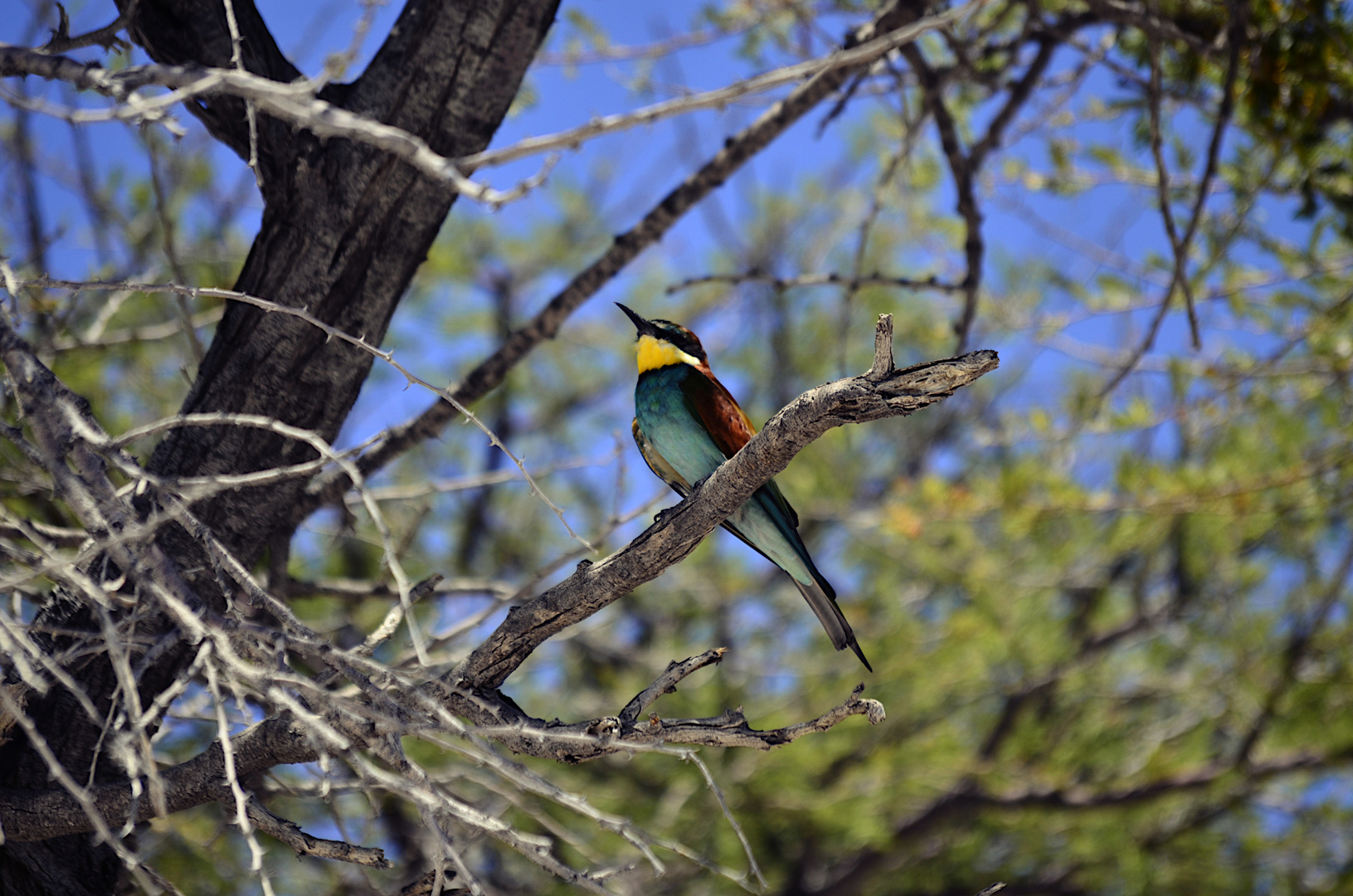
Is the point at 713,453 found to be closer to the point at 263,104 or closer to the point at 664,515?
the point at 664,515

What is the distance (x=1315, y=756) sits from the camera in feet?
16.9

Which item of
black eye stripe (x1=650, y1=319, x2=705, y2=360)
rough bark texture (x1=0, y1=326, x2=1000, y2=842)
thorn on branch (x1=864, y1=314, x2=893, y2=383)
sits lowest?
rough bark texture (x1=0, y1=326, x2=1000, y2=842)

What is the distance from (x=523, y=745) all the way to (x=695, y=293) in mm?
8025

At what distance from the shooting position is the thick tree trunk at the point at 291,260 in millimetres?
2504

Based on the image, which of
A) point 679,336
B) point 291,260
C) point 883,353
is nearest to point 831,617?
point 883,353

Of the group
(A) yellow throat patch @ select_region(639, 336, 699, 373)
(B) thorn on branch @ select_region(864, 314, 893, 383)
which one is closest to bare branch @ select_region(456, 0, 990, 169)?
(B) thorn on branch @ select_region(864, 314, 893, 383)

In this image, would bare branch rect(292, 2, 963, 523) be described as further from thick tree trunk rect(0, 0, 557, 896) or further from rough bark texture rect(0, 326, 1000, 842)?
rough bark texture rect(0, 326, 1000, 842)

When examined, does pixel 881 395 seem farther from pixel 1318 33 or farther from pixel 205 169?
pixel 205 169

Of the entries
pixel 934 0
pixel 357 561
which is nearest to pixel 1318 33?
pixel 934 0

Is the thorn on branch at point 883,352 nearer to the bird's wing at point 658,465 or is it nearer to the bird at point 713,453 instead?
the bird at point 713,453

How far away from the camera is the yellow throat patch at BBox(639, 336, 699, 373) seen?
396cm

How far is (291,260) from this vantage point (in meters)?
2.65

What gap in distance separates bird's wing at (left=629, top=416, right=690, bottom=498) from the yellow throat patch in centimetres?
48

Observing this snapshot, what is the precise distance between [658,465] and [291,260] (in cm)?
140
